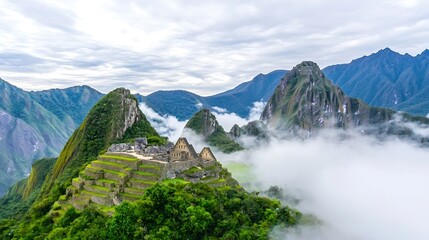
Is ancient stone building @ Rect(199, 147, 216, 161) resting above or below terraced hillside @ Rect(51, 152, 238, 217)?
above

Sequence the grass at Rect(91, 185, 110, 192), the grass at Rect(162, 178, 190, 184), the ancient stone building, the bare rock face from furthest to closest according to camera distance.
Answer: the bare rock face, the ancient stone building, the grass at Rect(91, 185, 110, 192), the grass at Rect(162, 178, 190, 184)

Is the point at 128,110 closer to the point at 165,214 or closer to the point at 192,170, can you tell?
the point at 192,170

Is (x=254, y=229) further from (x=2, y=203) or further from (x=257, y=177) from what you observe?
(x=2, y=203)

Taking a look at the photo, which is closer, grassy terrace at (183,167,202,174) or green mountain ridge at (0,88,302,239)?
green mountain ridge at (0,88,302,239)

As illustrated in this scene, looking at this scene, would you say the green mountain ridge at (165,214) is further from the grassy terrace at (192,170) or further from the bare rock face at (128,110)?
the bare rock face at (128,110)

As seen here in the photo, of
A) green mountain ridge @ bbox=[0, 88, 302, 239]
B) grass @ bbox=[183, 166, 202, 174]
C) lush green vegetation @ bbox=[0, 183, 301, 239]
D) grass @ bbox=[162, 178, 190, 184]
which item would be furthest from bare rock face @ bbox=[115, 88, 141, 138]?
lush green vegetation @ bbox=[0, 183, 301, 239]

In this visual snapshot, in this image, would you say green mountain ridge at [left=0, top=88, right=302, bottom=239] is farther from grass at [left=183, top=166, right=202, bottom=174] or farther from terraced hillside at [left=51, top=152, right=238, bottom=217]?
terraced hillside at [left=51, top=152, right=238, bottom=217]
